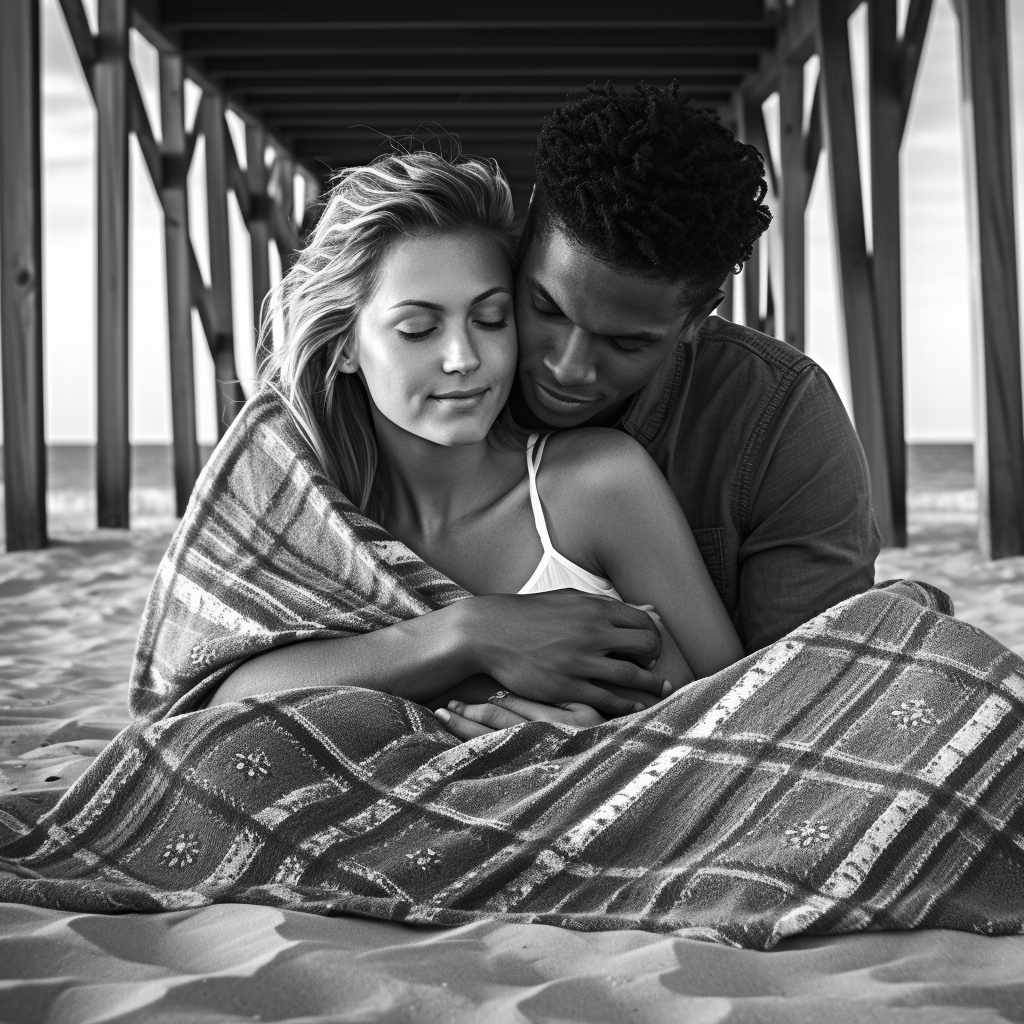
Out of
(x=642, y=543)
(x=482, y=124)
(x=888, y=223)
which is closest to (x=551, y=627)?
(x=642, y=543)

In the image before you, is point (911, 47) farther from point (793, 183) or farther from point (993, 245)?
point (793, 183)

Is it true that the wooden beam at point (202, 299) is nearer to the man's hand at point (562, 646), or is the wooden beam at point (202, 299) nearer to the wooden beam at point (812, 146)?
the wooden beam at point (812, 146)

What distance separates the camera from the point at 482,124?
1105cm

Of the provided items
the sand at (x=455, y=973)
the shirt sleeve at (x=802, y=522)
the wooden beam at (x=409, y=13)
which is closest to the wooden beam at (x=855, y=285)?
the wooden beam at (x=409, y=13)

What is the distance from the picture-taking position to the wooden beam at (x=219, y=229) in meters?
9.41

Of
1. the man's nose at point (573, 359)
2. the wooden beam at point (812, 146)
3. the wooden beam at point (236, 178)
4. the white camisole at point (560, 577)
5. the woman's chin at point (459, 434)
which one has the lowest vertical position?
the white camisole at point (560, 577)

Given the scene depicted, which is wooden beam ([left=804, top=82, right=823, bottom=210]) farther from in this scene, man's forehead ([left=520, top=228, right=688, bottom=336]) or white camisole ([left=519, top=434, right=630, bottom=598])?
white camisole ([left=519, top=434, right=630, bottom=598])

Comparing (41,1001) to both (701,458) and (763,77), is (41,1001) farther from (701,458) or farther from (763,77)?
(763,77)

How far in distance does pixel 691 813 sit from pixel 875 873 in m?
0.28

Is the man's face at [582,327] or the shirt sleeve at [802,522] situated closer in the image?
the man's face at [582,327]

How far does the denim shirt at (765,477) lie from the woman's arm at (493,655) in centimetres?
41

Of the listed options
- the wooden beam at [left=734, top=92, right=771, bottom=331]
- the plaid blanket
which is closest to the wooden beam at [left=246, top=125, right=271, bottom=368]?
the wooden beam at [left=734, top=92, right=771, bottom=331]

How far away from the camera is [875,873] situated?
1.63 meters

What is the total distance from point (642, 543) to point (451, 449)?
427 millimetres
